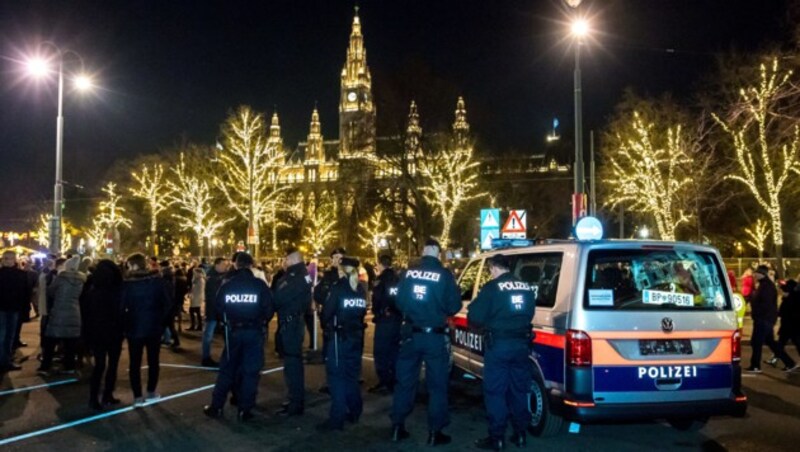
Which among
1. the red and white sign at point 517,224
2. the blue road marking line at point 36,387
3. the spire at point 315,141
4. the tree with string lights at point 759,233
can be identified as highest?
the spire at point 315,141

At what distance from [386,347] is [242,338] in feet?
8.44

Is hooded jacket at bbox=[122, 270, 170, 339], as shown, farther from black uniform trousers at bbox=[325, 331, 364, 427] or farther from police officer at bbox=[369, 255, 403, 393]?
police officer at bbox=[369, 255, 403, 393]

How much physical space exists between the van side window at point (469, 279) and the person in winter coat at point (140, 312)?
3.82 meters

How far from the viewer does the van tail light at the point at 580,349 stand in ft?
20.6

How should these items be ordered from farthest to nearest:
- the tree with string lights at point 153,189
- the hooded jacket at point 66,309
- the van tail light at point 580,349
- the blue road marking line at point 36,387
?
the tree with string lights at point 153,189 < the hooded jacket at point 66,309 < the blue road marking line at point 36,387 < the van tail light at point 580,349

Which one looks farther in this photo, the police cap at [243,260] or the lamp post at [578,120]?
the lamp post at [578,120]

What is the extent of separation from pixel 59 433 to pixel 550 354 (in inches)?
200

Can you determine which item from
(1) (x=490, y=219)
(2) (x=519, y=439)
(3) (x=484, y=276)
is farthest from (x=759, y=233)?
(2) (x=519, y=439)

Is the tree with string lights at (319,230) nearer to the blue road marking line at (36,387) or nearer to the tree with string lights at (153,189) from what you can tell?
the tree with string lights at (153,189)

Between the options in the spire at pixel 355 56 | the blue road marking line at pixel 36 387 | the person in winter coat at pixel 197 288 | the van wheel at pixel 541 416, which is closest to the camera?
the van wheel at pixel 541 416

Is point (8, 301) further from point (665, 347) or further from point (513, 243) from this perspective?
point (665, 347)

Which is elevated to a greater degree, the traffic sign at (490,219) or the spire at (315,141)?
the spire at (315,141)

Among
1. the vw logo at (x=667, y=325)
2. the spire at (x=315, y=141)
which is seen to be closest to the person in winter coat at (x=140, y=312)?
the vw logo at (x=667, y=325)

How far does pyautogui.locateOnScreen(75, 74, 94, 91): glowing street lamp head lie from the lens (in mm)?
21422
